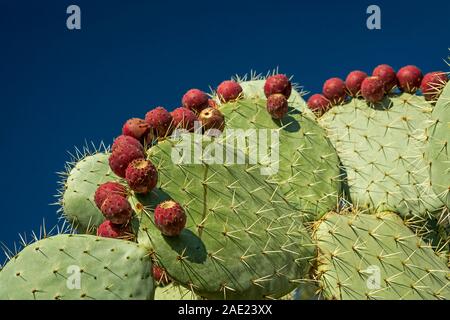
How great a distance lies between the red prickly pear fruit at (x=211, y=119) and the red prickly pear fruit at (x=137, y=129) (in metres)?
→ 0.36

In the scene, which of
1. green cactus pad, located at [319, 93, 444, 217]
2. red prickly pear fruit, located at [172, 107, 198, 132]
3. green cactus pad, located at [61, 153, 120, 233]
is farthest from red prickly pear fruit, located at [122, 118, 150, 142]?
green cactus pad, located at [319, 93, 444, 217]

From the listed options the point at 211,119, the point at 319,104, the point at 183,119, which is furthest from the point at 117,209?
the point at 319,104

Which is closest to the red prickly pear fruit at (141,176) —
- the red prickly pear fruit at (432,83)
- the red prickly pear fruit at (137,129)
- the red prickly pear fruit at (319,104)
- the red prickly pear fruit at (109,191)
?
the red prickly pear fruit at (109,191)

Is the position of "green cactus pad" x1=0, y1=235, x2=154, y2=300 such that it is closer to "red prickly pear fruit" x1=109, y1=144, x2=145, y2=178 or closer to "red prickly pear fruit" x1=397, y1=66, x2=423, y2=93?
"red prickly pear fruit" x1=109, y1=144, x2=145, y2=178

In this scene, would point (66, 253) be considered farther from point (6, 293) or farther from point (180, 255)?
point (180, 255)

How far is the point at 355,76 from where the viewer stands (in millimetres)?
3910

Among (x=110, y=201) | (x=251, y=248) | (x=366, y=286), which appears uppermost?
(x=110, y=201)

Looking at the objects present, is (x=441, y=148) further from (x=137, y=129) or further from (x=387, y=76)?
(x=137, y=129)

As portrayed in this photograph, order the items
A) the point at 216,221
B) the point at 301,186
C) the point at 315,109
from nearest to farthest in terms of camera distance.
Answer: the point at 216,221
the point at 301,186
the point at 315,109

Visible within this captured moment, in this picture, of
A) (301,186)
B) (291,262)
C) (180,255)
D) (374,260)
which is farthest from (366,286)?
(180,255)

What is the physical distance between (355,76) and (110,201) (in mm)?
1983

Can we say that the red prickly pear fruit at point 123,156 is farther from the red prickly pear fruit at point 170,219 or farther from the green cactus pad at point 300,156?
the green cactus pad at point 300,156

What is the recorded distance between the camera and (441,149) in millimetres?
2834

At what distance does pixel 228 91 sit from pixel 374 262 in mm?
1094
